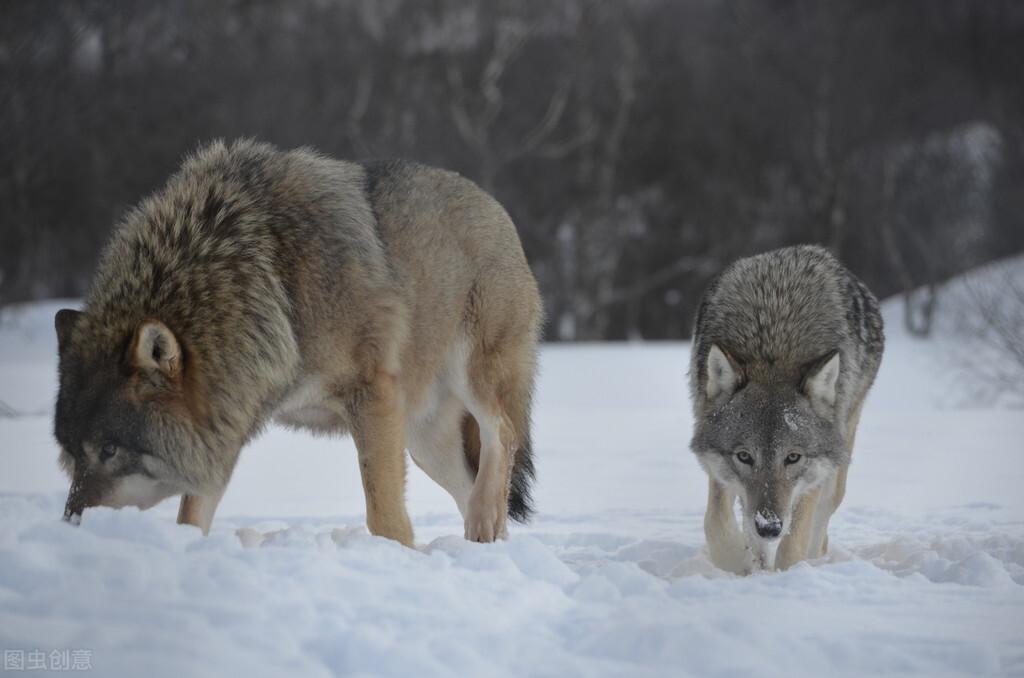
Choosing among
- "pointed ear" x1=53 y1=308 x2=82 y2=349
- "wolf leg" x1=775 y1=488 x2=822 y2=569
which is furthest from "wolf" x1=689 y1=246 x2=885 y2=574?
"pointed ear" x1=53 y1=308 x2=82 y2=349

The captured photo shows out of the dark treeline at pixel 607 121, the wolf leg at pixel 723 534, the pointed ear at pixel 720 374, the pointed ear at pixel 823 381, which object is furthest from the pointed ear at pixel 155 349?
the dark treeline at pixel 607 121

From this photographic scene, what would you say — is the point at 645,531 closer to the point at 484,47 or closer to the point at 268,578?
the point at 268,578

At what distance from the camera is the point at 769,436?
4.07 meters

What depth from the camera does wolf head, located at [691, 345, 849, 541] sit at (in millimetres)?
4016

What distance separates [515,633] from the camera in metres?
2.68

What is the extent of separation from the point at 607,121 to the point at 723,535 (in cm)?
1655

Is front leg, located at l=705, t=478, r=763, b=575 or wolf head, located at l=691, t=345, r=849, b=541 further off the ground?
wolf head, located at l=691, t=345, r=849, b=541

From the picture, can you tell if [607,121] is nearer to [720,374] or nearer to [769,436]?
[720,374]

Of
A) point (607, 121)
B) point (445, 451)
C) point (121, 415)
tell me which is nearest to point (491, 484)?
point (445, 451)

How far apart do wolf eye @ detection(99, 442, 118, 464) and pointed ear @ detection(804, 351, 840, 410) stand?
257 centimetres

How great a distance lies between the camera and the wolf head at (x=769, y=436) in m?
4.02

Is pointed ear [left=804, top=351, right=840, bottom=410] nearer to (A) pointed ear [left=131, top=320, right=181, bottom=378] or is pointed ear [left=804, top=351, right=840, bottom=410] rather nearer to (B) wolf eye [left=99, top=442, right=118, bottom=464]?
(A) pointed ear [left=131, top=320, right=181, bottom=378]

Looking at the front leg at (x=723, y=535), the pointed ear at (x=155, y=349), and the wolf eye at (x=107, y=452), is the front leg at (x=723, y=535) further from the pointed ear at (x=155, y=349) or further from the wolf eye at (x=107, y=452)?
the wolf eye at (x=107, y=452)

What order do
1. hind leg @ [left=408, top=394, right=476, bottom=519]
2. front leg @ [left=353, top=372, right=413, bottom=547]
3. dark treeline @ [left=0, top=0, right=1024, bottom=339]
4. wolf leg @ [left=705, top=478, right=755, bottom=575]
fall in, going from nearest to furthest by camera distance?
front leg @ [left=353, top=372, right=413, bottom=547], wolf leg @ [left=705, top=478, right=755, bottom=575], hind leg @ [left=408, top=394, right=476, bottom=519], dark treeline @ [left=0, top=0, right=1024, bottom=339]
